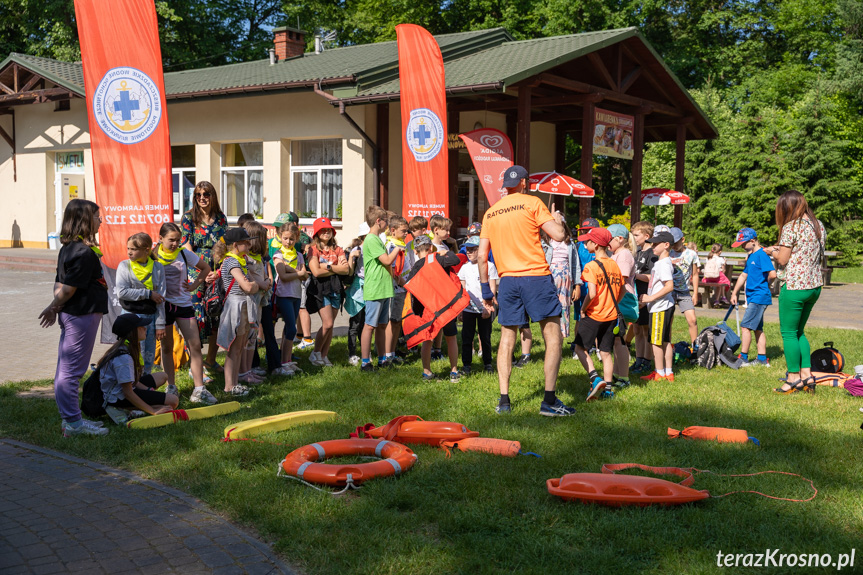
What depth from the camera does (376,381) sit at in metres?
7.82

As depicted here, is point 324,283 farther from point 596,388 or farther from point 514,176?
point 596,388

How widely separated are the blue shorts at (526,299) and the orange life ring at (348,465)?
1.72 metres

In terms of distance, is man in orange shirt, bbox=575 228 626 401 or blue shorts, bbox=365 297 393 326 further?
blue shorts, bbox=365 297 393 326

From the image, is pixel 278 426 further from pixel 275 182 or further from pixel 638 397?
pixel 275 182

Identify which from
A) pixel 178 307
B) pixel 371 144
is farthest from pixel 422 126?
pixel 371 144

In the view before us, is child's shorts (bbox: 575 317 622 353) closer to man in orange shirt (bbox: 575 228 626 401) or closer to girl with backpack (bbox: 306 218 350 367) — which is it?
man in orange shirt (bbox: 575 228 626 401)

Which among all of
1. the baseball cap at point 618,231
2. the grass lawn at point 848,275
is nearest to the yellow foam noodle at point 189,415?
the baseball cap at point 618,231

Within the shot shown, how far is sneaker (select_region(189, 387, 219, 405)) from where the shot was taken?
271 inches

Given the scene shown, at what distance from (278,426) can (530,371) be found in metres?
3.44

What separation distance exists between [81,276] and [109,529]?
232cm

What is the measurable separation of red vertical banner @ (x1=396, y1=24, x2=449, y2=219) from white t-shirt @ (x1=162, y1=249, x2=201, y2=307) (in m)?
4.27

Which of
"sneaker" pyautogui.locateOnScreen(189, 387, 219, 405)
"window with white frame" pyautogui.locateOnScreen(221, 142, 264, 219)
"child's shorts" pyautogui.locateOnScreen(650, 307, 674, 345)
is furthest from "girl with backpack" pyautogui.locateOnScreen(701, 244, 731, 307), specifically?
"sneaker" pyautogui.locateOnScreen(189, 387, 219, 405)

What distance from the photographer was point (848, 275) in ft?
85.5

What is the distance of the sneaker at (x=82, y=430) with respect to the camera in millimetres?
5871
